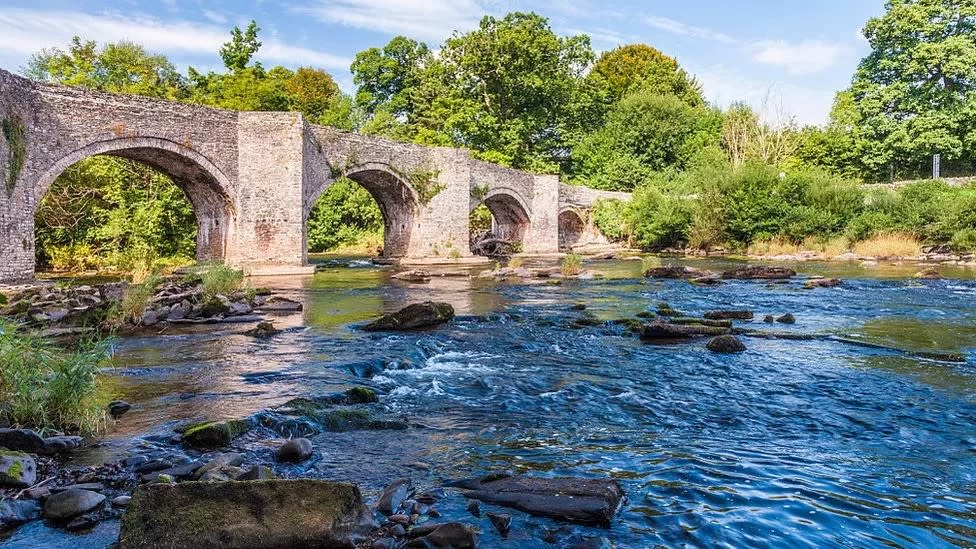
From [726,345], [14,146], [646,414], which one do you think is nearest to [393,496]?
[646,414]

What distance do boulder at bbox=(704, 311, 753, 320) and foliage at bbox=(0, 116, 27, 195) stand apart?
13613mm

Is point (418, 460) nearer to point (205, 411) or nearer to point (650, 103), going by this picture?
Answer: point (205, 411)

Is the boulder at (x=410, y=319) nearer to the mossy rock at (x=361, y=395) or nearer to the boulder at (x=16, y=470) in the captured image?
the mossy rock at (x=361, y=395)

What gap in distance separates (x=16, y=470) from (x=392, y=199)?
22365 millimetres

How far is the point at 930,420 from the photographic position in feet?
15.9

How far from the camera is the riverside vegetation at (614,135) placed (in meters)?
22.4

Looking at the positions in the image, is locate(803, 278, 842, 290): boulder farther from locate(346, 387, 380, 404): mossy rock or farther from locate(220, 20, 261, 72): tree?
locate(220, 20, 261, 72): tree

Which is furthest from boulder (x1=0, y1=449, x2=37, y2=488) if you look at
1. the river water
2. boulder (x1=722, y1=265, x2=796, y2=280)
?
boulder (x1=722, y1=265, x2=796, y2=280)

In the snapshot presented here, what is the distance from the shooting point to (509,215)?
3341 cm

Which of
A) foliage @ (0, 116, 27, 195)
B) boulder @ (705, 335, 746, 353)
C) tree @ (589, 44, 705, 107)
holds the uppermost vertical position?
tree @ (589, 44, 705, 107)

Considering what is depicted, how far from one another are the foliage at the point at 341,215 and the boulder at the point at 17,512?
31.8 meters

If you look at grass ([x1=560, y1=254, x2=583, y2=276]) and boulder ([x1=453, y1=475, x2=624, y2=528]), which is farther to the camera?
grass ([x1=560, y1=254, x2=583, y2=276])

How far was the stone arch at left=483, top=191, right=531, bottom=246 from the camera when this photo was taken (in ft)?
102

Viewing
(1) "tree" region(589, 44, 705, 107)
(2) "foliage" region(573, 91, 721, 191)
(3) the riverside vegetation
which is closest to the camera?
(3) the riverside vegetation
